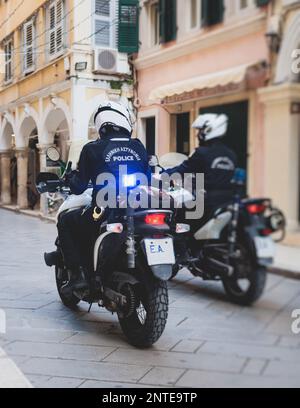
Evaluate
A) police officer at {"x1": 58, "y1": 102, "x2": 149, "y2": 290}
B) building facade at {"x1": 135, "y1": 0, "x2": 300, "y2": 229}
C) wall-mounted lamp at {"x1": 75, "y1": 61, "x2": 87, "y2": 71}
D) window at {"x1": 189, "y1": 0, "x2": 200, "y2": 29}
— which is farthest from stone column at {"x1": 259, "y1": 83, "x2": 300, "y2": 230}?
wall-mounted lamp at {"x1": 75, "y1": 61, "x2": 87, "y2": 71}

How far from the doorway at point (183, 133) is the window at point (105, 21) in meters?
0.28

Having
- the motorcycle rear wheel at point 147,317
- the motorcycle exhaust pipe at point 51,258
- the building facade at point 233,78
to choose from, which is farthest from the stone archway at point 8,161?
the building facade at point 233,78

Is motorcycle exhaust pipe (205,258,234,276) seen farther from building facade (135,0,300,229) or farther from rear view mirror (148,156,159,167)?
rear view mirror (148,156,159,167)

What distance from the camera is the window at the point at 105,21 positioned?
3.82 ft

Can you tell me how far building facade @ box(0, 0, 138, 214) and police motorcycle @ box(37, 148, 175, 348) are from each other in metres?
0.07

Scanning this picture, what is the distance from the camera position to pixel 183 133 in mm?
941

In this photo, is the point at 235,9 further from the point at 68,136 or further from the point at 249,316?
the point at 68,136

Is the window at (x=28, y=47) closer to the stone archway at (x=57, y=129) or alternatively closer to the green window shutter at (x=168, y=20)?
the stone archway at (x=57, y=129)

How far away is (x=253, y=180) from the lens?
31.9 inches

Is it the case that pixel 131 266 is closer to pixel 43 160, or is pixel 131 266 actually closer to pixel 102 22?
pixel 43 160

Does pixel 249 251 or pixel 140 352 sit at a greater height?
pixel 249 251
